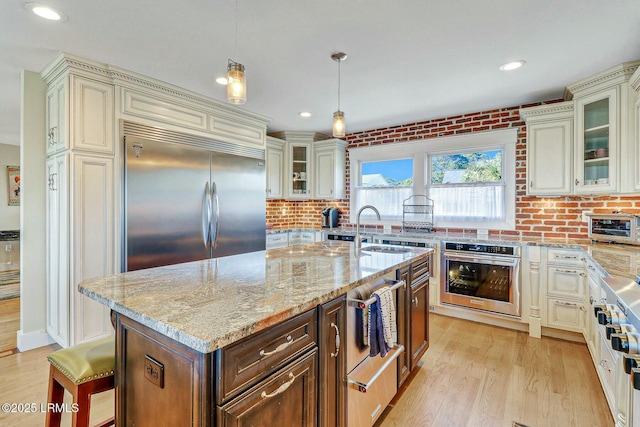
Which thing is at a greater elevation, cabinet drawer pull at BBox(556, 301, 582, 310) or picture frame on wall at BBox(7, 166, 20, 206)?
picture frame on wall at BBox(7, 166, 20, 206)

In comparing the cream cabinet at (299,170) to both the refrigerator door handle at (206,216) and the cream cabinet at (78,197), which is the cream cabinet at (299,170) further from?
the cream cabinet at (78,197)

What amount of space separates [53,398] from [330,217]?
12.2 ft

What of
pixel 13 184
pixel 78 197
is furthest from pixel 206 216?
pixel 13 184

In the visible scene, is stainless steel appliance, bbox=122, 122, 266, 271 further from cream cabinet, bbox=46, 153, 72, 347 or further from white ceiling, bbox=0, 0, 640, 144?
white ceiling, bbox=0, 0, 640, 144

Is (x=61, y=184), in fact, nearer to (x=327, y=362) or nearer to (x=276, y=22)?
(x=276, y=22)

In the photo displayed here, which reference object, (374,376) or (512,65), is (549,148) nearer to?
(512,65)

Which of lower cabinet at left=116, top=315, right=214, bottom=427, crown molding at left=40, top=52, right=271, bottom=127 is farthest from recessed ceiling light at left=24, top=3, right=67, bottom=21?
lower cabinet at left=116, top=315, right=214, bottom=427

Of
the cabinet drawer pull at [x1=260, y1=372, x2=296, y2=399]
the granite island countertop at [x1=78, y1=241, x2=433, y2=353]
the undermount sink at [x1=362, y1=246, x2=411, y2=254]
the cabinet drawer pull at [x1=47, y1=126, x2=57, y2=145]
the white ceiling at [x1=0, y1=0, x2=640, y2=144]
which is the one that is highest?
the white ceiling at [x1=0, y1=0, x2=640, y2=144]

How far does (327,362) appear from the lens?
1311 millimetres

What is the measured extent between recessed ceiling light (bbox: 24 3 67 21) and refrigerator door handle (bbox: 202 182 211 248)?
1595 mm

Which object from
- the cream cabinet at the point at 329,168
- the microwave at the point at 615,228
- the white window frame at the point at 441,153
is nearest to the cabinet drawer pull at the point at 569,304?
the microwave at the point at 615,228

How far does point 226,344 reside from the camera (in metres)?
0.84

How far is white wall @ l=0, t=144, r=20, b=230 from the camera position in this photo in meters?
5.48

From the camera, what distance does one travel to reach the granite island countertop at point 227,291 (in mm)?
910
